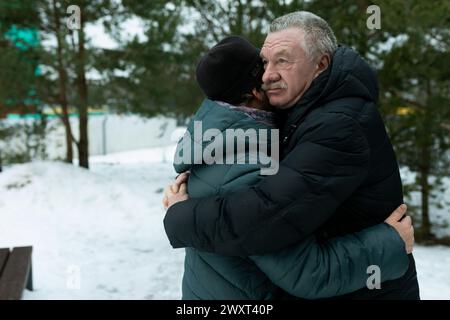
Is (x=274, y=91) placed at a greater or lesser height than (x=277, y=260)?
greater

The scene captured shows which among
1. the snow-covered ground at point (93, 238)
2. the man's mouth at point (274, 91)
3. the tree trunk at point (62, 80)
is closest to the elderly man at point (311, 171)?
the man's mouth at point (274, 91)

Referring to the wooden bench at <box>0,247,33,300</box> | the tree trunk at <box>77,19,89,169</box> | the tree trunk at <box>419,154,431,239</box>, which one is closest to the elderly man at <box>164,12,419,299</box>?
the wooden bench at <box>0,247,33,300</box>

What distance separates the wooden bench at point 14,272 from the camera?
11.6ft

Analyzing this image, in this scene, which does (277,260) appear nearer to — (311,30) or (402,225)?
(402,225)

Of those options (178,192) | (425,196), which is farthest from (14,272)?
(425,196)

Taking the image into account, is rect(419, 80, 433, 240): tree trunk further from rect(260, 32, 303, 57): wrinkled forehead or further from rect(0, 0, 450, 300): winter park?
rect(260, 32, 303, 57): wrinkled forehead

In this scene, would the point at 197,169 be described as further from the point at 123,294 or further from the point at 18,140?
the point at 18,140

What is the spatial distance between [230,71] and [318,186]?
42cm

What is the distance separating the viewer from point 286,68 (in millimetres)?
1357

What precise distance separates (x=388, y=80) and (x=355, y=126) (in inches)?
238

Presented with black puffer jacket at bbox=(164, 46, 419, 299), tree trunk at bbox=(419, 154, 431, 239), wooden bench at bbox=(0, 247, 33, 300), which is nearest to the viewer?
black puffer jacket at bbox=(164, 46, 419, 299)

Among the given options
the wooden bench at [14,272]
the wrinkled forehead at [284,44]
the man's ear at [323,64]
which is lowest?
the wooden bench at [14,272]

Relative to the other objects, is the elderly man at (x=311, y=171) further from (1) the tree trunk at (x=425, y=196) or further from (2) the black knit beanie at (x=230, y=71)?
(1) the tree trunk at (x=425, y=196)

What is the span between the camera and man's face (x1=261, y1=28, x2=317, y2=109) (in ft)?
4.38
